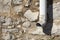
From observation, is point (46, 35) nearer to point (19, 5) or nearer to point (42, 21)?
point (42, 21)

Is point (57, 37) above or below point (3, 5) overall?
below

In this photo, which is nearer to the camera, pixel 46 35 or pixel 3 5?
pixel 46 35

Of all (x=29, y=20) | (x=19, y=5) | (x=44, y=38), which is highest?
(x=19, y=5)

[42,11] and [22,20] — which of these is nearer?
[42,11]

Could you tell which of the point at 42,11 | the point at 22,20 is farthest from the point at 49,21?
the point at 22,20

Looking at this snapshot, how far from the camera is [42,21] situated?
298 centimetres

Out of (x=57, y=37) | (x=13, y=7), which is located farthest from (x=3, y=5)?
(x=57, y=37)

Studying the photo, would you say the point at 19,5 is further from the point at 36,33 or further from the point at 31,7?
the point at 36,33

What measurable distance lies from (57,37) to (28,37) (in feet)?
1.34

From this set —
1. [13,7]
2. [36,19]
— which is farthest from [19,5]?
[36,19]

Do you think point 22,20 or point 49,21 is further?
point 22,20

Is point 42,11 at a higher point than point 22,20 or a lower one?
higher

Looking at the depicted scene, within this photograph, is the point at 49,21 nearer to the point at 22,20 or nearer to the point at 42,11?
the point at 42,11

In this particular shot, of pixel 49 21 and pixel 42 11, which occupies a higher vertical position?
pixel 42 11
